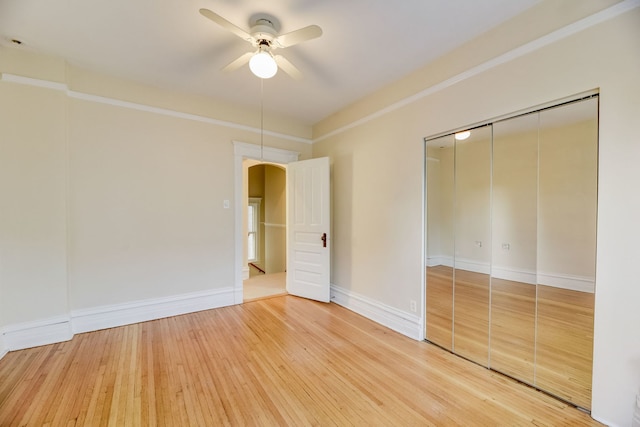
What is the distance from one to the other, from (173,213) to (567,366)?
419cm

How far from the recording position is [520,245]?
86.2 inches

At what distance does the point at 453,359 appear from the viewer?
93.4 inches

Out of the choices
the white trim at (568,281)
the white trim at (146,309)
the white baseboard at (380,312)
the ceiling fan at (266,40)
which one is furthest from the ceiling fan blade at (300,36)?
the white trim at (146,309)

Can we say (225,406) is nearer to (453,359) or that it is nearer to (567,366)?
(453,359)

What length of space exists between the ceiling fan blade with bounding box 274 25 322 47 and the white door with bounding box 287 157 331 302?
1892mm

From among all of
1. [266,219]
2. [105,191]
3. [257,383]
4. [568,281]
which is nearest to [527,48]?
[568,281]

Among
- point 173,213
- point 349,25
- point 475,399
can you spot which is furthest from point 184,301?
point 349,25

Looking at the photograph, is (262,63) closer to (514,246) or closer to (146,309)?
(514,246)

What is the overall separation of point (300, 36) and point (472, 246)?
7.80ft

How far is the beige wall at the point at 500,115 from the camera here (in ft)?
5.07

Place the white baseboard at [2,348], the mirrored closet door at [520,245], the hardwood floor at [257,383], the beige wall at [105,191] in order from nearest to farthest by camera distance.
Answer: the hardwood floor at [257,383] → the mirrored closet door at [520,245] → the white baseboard at [2,348] → the beige wall at [105,191]

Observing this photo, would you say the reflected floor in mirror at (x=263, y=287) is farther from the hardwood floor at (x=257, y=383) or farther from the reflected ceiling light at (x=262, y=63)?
the reflected ceiling light at (x=262, y=63)

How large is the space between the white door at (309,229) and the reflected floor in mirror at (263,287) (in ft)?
1.03

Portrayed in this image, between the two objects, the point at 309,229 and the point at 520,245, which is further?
the point at 309,229
